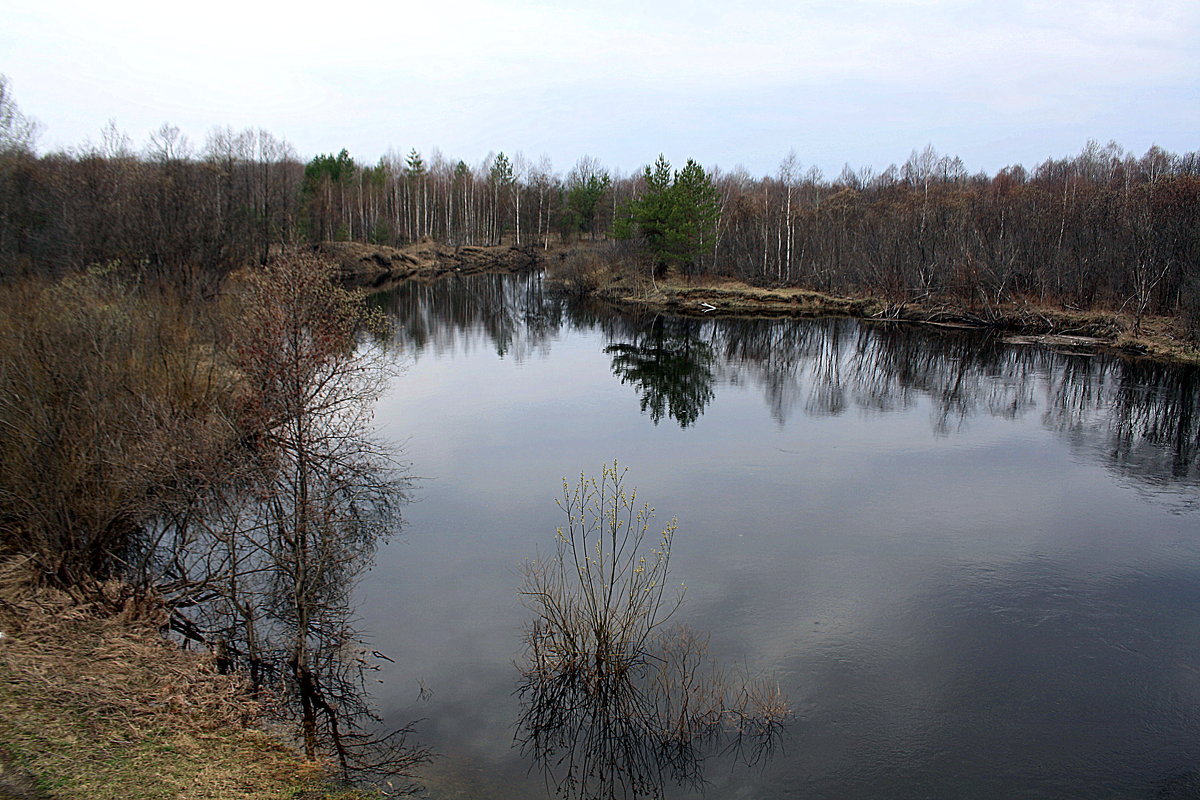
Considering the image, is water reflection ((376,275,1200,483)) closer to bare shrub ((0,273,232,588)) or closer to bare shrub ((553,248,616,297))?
bare shrub ((553,248,616,297))

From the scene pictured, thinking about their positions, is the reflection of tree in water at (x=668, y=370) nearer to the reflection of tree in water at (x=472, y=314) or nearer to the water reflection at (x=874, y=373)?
the water reflection at (x=874, y=373)

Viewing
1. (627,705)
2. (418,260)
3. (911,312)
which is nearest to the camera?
(627,705)

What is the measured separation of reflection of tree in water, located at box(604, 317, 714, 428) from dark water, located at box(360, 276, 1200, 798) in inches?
9.2

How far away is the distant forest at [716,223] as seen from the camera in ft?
81.6

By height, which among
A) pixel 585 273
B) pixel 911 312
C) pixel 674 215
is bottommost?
pixel 911 312

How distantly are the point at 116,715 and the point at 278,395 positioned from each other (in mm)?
4676

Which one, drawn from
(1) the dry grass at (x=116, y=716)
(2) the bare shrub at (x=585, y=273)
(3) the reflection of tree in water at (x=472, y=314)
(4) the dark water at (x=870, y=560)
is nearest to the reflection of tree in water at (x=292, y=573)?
(4) the dark water at (x=870, y=560)

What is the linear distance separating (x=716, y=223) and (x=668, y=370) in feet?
92.0

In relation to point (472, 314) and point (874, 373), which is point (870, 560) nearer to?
point (874, 373)

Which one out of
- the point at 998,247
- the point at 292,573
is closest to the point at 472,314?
the point at 998,247

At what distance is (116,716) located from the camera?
24.8ft

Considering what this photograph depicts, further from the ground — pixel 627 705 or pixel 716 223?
pixel 716 223

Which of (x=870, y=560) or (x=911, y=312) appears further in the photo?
(x=911, y=312)

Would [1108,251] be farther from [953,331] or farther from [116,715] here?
[116,715]
